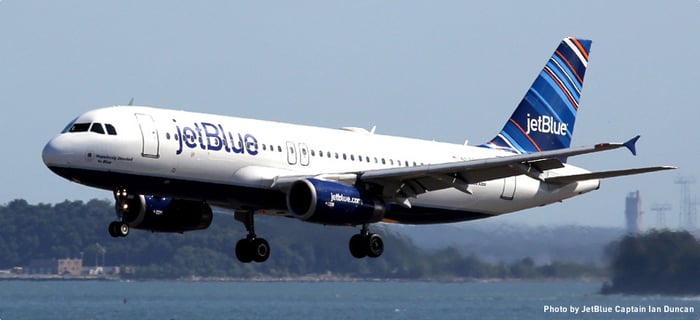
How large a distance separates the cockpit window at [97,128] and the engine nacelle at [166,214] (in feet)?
17.8

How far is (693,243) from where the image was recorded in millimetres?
73688

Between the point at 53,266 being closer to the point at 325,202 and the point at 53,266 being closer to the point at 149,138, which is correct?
the point at 325,202

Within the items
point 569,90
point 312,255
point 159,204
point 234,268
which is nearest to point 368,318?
point 234,268

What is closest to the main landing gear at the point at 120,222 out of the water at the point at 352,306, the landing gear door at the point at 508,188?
the landing gear door at the point at 508,188

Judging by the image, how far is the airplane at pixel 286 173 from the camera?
151 ft

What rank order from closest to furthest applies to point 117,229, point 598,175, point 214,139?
point 117,229 < point 214,139 < point 598,175

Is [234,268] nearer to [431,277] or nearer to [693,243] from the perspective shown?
[431,277]

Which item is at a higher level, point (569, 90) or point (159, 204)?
point (569, 90)

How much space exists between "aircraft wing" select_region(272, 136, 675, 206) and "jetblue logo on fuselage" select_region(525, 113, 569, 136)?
9.57 metres

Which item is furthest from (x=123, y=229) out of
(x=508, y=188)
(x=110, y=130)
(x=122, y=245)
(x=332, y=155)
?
(x=122, y=245)

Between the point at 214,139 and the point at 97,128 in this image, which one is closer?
the point at 97,128

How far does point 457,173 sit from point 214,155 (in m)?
8.10

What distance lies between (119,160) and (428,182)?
10.6 metres

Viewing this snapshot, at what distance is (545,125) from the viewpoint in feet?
204
